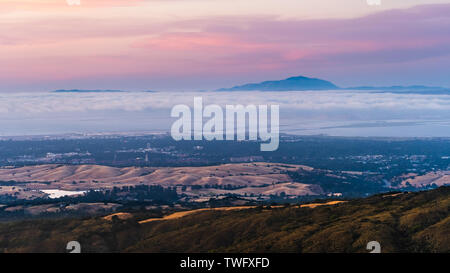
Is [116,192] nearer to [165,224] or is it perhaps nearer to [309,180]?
[309,180]

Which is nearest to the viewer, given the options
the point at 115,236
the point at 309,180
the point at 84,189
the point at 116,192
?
the point at 115,236

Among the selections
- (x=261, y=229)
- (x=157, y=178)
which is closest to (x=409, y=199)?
(x=261, y=229)

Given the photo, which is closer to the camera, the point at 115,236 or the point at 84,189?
the point at 115,236
